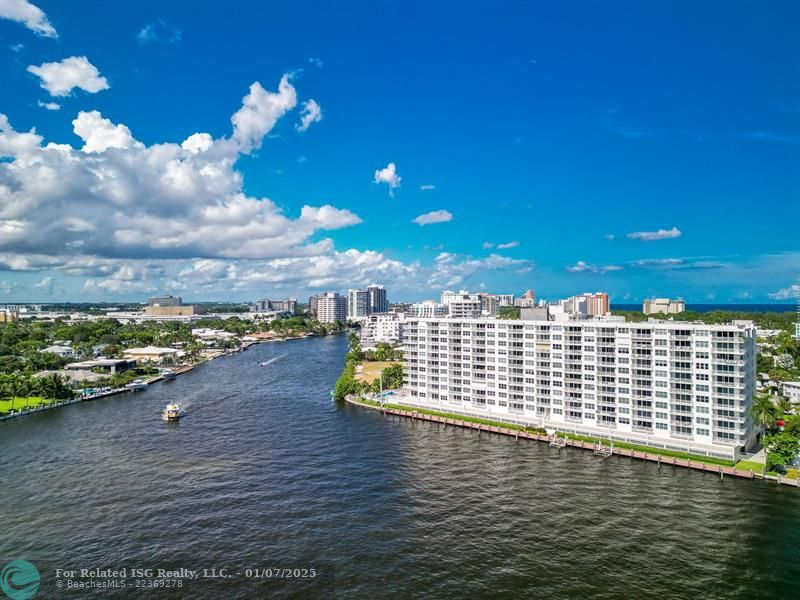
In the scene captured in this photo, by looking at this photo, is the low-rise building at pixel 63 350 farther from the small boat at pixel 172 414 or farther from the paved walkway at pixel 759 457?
the paved walkway at pixel 759 457

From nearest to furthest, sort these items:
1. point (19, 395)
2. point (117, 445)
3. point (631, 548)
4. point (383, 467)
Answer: point (631, 548), point (383, 467), point (117, 445), point (19, 395)

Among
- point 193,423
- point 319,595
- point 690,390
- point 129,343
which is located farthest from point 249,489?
point 129,343

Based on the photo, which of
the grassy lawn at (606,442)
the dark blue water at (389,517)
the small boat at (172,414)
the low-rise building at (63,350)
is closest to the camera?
the dark blue water at (389,517)

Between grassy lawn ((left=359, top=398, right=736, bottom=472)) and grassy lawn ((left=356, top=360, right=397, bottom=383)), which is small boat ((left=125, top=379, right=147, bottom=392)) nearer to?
grassy lawn ((left=356, top=360, right=397, bottom=383))

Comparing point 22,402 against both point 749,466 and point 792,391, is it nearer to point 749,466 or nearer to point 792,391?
point 749,466

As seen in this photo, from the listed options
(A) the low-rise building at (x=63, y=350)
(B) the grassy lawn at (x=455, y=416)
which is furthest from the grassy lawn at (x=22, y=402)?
(B) the grassy lawn at (x=455, y=416)

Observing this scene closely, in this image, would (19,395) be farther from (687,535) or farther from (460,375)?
(687,535)

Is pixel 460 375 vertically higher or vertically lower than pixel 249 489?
higher

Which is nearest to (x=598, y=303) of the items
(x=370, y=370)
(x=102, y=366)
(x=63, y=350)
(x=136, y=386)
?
(x=370, y=370)
